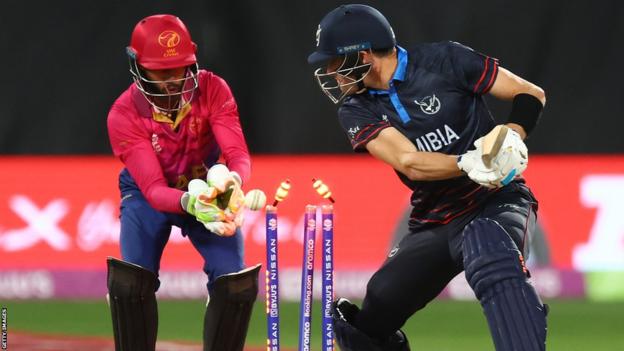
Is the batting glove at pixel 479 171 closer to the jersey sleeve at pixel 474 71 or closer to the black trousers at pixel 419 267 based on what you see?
the black trousers at pixel 419 267

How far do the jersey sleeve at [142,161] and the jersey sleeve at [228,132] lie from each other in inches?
10.1

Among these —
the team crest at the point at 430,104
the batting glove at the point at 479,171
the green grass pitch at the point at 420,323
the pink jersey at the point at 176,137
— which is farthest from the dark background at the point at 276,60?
the batting glove at the point at 479,171

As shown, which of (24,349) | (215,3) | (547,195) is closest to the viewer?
(24,349)

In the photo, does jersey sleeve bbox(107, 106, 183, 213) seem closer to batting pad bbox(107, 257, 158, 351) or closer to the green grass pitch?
batting pad bbox(107, 257, 158, 351)

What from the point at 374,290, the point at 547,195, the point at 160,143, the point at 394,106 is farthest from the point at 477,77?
the point at 547,195

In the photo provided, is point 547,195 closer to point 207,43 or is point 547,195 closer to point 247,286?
point 207,43

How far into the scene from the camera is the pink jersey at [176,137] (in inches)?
196

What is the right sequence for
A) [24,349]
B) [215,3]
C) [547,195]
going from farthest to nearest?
[215,3] < [547,195] < [24,349]

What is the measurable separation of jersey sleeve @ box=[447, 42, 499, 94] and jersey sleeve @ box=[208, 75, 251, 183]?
0.88 meters

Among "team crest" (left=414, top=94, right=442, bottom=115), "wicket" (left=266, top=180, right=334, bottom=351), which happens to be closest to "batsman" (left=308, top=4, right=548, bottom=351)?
"team crest" (left=414, top=94, right=442, bottom=115)

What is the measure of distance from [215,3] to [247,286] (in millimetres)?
4323

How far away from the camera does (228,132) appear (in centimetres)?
501

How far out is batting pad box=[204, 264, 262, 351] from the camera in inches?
191

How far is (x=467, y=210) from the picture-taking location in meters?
4.91
